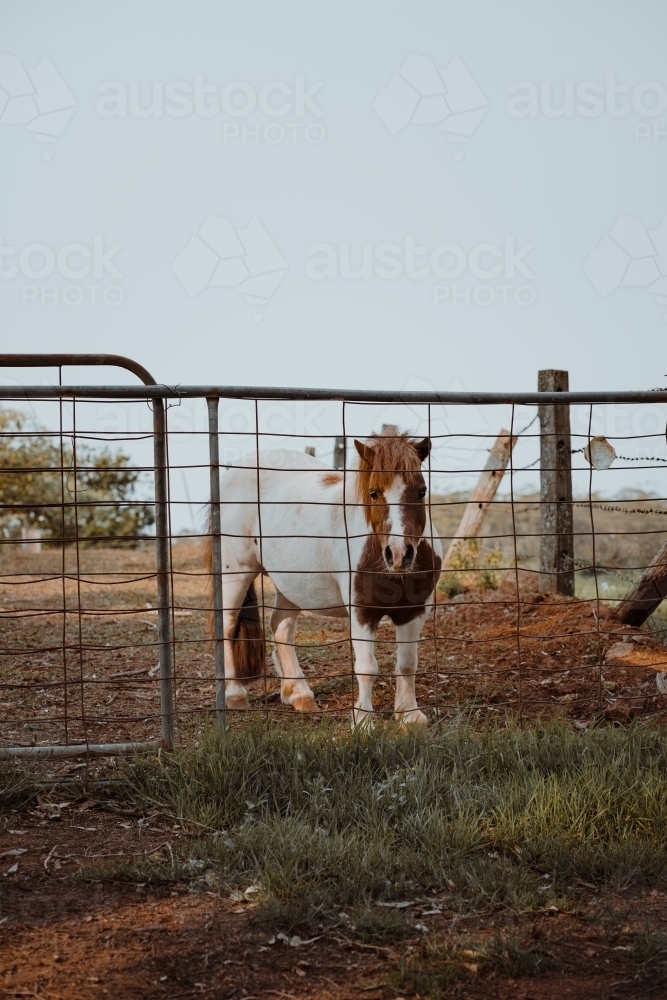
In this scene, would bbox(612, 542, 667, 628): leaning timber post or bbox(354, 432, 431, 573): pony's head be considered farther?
bbox(612, 542, 667, 628): leaning timber post

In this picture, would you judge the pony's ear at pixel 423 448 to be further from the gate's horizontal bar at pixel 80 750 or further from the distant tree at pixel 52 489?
the distant tree at pixel 52 489

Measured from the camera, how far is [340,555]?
19.5 ft

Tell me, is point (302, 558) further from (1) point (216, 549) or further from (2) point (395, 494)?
(1) point (216, 549)

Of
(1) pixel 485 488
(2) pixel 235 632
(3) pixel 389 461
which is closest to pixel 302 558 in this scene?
(2) pixel 235 632

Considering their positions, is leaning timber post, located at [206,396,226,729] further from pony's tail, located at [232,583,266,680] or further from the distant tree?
the distant tree

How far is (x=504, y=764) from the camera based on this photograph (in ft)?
14.4

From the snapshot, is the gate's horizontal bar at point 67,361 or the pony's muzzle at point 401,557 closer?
the gate's horizontal bar at point 67,361

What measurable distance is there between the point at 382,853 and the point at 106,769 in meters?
1.73

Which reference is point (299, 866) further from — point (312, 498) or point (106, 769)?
point (312, 498)

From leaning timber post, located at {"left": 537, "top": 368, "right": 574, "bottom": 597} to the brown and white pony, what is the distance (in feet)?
9.76

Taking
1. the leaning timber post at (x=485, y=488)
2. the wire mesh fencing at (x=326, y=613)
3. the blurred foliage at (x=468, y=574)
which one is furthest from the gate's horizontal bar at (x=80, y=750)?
the leaning timber post at (x=485, y=488)

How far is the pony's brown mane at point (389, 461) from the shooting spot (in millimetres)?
5219

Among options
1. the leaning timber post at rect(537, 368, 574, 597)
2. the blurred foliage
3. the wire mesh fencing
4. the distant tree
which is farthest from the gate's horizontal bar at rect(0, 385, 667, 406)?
the distant tree

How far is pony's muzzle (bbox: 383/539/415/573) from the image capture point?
5.02 metres
